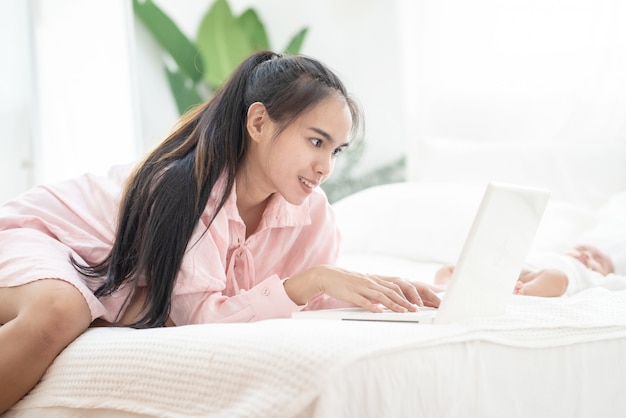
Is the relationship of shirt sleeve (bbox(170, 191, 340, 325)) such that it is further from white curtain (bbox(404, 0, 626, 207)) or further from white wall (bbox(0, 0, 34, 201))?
white wall (bbox(0, 0, 34, 201))

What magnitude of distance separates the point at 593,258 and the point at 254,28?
244 cm

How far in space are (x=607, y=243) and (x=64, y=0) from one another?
262 centimetres

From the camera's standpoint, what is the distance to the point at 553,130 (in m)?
3.33

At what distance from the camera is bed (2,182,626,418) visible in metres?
1.13

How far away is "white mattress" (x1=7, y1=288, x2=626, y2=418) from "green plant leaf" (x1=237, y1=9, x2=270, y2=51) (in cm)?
304

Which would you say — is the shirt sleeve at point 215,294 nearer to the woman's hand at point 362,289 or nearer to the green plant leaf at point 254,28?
the woman's hand at point 362,289

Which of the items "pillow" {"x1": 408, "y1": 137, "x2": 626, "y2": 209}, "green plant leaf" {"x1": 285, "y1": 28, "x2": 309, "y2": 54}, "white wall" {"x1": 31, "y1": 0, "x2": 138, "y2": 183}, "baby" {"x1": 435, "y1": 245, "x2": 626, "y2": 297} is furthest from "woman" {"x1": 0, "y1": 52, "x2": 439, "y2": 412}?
"green plant leaf" {"x1": 285, "y1": 28, "x2": 309, "y2": 54}

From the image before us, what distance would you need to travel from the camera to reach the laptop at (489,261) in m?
1.34

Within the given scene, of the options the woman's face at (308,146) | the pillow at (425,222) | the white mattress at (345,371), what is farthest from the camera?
the pillow at (425,222)

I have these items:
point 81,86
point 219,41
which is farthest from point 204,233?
point 219,41

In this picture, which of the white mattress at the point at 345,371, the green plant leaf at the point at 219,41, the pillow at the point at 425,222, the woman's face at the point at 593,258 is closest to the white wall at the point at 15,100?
the green plant leaf at the point at 219,41

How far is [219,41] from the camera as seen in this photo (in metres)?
4.34

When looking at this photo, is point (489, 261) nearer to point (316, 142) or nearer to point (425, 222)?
point (316, 142)

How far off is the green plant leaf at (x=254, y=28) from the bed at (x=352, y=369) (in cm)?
292
